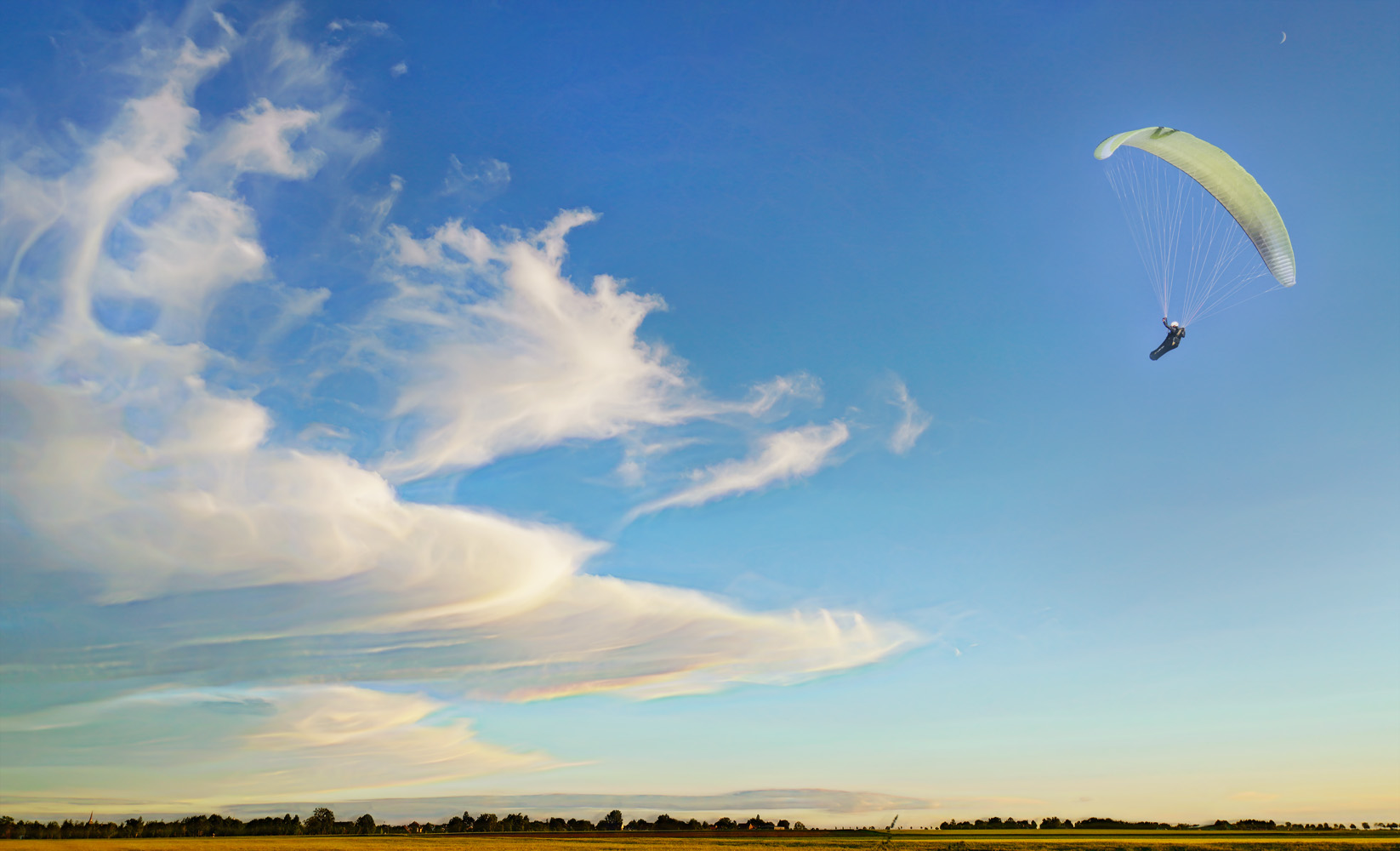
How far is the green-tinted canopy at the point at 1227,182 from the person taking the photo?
1698 inches

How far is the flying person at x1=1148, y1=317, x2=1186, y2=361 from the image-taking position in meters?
46.9

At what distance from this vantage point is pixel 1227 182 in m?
45.2

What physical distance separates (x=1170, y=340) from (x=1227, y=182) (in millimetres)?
10321

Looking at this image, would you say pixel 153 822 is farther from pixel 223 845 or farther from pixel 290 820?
pixel 223 845

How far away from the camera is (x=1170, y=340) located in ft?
156

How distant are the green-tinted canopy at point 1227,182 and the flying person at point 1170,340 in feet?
19.2

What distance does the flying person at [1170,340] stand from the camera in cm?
4691

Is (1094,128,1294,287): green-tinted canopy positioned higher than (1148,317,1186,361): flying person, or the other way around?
(1094,128,1294,287): green-tinted canopy

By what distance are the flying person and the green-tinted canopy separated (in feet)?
19.2

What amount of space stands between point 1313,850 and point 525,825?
556 ft

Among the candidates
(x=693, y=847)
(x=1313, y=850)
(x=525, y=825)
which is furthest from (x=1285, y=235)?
(x=525, y=825)

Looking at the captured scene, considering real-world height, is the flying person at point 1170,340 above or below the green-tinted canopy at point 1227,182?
below

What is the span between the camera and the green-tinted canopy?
141 feet

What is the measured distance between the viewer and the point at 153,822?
157375 millimetres
